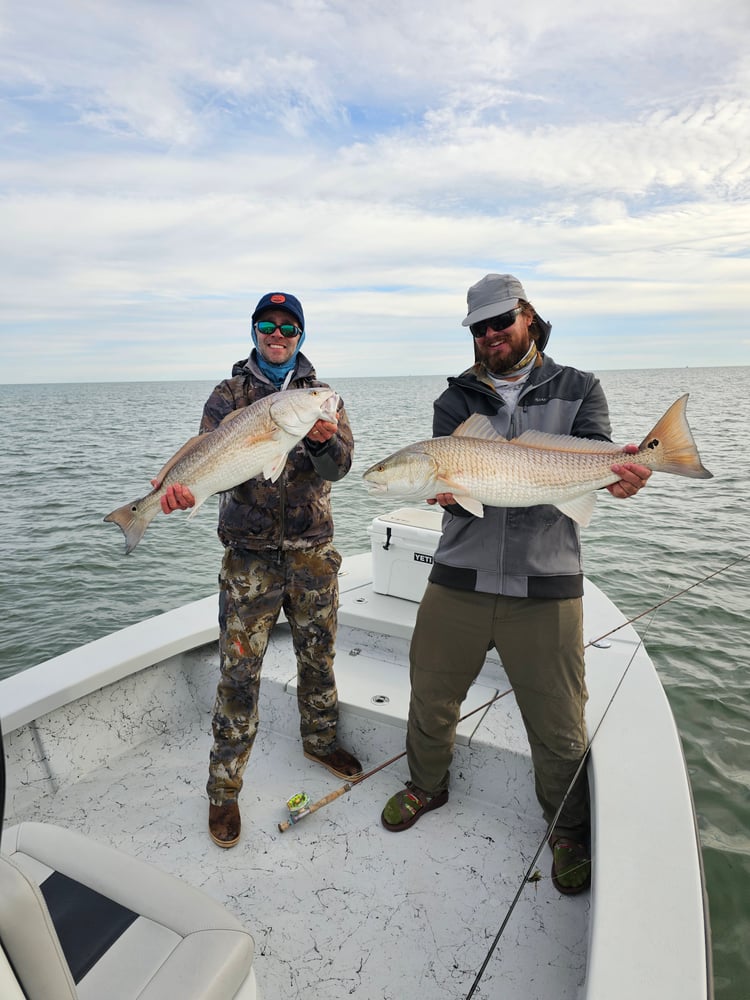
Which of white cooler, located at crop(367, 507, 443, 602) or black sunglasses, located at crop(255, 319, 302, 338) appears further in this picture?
white cooler, located at crop(367, 507, 443, 602)

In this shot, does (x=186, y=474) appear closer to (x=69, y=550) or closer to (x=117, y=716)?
(x=117, y=716)

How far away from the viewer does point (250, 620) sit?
3.46 meters

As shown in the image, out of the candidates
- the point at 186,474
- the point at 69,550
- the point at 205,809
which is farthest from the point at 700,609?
the point at 69,550

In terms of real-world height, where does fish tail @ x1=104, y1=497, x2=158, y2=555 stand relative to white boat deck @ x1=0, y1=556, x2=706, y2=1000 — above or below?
above

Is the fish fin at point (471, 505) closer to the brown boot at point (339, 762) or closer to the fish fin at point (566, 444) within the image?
the fish fin at point (566, 444)

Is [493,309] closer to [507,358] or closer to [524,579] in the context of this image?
[507,358]

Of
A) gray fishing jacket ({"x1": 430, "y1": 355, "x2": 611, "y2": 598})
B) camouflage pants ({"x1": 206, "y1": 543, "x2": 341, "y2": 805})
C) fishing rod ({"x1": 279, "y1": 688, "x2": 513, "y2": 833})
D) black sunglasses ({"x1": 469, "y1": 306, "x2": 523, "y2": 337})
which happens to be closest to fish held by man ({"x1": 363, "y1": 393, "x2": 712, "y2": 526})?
gray fishing jacket ({"x1": 430, "y1": 355, "x2": 611, "y2": 598})

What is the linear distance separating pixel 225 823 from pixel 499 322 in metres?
3.09

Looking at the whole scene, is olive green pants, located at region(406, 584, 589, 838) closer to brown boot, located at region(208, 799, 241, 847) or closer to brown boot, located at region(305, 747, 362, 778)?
brown boot, located at region(305, 747, 362, 778)

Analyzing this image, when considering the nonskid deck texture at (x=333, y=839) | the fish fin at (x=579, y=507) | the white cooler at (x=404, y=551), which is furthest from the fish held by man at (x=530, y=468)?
the white cooler at (x=404, y=551)

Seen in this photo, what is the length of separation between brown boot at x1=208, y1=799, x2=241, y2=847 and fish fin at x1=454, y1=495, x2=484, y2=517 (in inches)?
86.3

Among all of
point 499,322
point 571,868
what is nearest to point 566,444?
point 499,322

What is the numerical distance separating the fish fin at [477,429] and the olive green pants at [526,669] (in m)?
0.79

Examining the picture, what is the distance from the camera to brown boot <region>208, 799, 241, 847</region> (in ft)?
11.4
